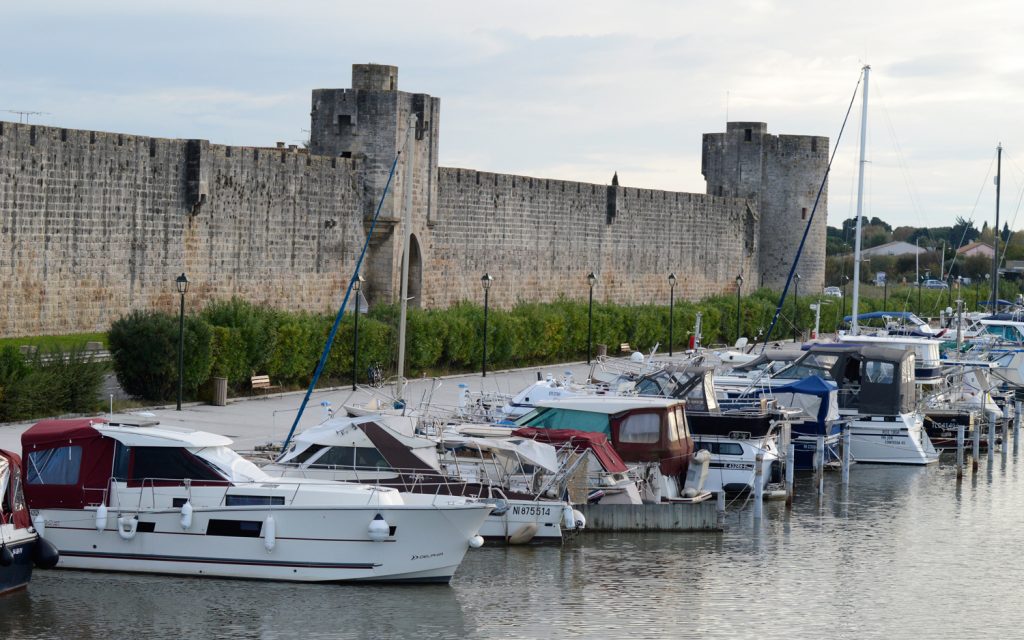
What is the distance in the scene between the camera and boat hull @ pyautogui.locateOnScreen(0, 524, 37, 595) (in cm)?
1479

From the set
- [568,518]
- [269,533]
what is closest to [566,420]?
[568,518]

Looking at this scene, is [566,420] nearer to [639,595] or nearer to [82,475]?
[639,595]

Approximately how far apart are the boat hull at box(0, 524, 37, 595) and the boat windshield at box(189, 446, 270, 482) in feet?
5.54

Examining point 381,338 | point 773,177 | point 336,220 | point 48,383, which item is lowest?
point 48,383

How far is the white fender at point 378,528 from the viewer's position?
15336 mm

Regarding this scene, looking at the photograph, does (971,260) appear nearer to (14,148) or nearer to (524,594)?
(14,148)

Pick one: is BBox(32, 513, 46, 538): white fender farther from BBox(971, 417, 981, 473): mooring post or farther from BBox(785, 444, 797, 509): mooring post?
BBox(971, 417, 981, 473): mooring post

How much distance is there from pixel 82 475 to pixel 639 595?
5343 millimetres

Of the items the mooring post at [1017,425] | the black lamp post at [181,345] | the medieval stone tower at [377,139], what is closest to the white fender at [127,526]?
the black lamp post at [181,345]

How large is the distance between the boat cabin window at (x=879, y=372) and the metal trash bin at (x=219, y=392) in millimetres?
9594

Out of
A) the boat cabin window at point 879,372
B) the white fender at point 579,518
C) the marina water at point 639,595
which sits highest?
the boat cabin window at point 879,372

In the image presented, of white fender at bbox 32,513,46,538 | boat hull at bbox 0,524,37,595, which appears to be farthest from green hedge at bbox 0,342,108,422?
boat hull at bbox 0,524,37,595

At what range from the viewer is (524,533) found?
1778cm

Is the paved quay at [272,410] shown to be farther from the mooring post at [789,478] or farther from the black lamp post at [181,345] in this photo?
the mooring post at [789,478]
